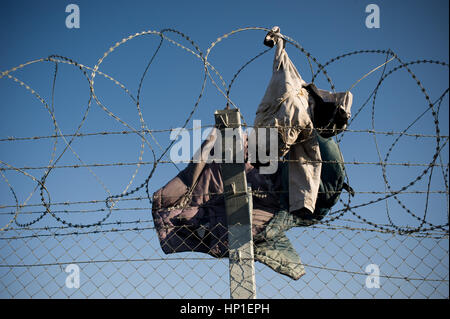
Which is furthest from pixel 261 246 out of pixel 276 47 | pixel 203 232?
pixel 276 47

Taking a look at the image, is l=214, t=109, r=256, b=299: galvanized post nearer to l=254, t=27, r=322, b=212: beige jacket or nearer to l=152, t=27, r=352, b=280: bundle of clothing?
l=152, t=27, r=352, b=280: bundle of clothing

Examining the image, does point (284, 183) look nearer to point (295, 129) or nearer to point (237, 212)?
point (295, 129)

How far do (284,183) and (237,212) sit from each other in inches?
67.7

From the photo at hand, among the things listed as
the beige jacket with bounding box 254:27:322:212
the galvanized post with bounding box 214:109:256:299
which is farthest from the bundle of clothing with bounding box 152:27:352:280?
the galvanized post with bounding box 214:109:256:299

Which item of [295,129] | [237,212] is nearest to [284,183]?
[295,129]

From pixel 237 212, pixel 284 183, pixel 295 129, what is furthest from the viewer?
pixel 284 183

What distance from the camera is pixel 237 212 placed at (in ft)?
13.0

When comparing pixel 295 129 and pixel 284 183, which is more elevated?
pixel 295 129

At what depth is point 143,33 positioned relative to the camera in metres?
4.27

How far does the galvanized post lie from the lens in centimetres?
370

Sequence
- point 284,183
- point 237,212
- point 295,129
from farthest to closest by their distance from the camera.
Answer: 1. point 284,183
2. point 295,129
3. point 237,212

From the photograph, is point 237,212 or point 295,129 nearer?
point 237,212
